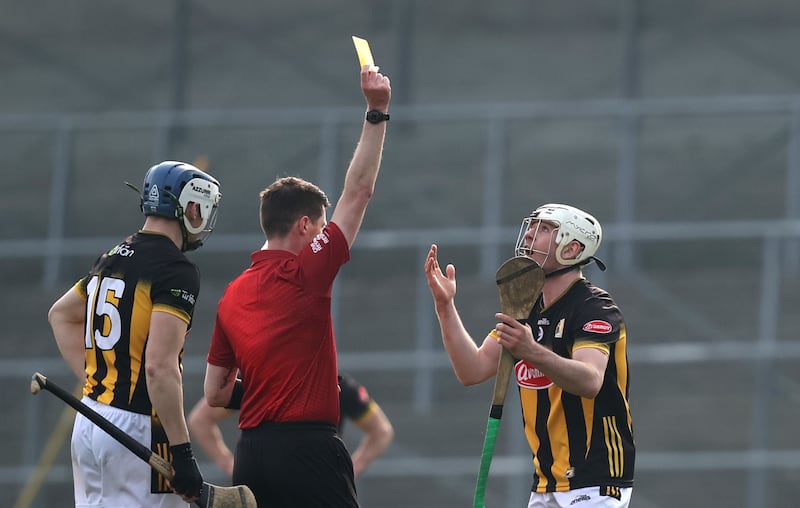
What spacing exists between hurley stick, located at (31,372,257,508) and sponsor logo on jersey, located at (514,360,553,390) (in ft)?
3.66

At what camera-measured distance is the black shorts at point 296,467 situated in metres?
5.52

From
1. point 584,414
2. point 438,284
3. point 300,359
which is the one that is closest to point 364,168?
point 438,284

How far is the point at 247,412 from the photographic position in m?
5.64

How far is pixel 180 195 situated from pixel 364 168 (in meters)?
0.71

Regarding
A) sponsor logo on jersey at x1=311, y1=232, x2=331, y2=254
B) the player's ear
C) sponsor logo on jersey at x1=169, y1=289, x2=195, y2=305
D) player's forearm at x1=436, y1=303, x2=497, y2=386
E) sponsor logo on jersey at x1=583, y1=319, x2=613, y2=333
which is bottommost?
player's forearm at x1=436, y1=303, x2=497, y2=386

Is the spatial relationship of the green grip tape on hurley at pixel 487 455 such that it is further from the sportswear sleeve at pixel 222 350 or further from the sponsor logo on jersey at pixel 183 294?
the sponsor logo on jersey at pixel 183 294

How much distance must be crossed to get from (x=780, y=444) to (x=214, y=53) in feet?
31.5

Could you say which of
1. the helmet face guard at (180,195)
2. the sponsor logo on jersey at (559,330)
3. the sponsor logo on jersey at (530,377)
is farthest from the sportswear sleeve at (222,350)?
the sponsor logo on jersey at (559,330)

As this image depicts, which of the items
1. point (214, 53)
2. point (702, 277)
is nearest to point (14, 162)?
point (214, 53)

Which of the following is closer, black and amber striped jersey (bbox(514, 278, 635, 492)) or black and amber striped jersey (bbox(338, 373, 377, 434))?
black and amber striped jersey (bbox(514, 278, 635, 492))


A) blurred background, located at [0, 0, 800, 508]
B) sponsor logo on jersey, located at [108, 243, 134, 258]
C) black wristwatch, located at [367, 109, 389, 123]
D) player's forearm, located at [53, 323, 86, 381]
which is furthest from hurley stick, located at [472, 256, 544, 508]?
blurred background, located at [0, 0, 800, 508]

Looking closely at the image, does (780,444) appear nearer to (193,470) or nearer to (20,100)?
(193,470)

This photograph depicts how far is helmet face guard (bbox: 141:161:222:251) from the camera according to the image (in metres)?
5.65

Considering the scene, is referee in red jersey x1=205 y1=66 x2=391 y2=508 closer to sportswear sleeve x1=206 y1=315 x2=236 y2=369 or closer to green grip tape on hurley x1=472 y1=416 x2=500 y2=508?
sportswear sleeve x1=206 y1=315 x2=236 y2=369
